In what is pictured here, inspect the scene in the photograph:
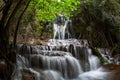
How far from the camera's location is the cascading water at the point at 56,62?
12.2 metres

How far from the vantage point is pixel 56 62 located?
531 inches

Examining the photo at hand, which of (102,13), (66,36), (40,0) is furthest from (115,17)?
(40,0)

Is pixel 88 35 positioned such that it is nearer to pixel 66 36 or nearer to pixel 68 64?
pixel 66 36

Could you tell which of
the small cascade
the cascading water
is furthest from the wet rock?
the small cascade

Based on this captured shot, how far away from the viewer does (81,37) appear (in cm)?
2122

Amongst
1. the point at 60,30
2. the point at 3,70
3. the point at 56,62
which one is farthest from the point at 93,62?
the point at 3,70

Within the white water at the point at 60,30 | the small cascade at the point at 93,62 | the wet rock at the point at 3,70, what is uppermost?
the white water at the point at 60,30

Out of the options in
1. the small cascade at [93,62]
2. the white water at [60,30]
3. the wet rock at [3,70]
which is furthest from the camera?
the white water at [60,30]

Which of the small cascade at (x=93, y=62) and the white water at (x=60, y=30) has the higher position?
the white water at (x=60, y=30)

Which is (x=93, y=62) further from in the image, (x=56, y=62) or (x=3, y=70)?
(x=3, y=70)

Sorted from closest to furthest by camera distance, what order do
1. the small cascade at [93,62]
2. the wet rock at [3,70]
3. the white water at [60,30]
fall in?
1. the wet rock at [3,70]
2. the small cascade at [93,62]
3. the white water at [60,30]

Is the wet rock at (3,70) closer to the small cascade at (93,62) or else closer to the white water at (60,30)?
the small cascade at (93,62)

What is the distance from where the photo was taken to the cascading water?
1222 centimetres

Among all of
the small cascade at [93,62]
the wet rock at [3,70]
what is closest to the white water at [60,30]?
the small cascade at [93,62]
